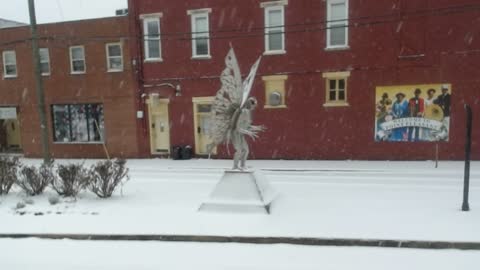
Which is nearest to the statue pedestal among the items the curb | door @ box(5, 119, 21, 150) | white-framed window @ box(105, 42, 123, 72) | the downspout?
the curb

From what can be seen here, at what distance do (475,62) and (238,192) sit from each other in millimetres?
11564

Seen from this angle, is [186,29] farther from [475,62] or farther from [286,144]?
[475,62]

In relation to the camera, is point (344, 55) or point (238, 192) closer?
point (238, 192)

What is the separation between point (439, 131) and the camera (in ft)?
46.8

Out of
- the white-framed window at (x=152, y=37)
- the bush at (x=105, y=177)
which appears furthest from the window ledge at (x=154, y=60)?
the bush at (x=105, y=177)

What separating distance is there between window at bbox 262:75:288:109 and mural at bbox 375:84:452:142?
388cm

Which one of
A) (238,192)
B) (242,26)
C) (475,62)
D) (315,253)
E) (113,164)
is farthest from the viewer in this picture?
(242,26)

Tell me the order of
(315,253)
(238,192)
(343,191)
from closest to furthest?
(315,253) < (238,192) < (343,191)

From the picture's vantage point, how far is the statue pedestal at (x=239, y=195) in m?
7.09

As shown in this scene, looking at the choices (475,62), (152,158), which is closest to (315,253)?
(475,62)

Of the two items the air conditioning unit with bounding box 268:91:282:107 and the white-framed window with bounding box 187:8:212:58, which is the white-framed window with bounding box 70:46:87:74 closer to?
the white-framed window with bounding box 187:8:212:58

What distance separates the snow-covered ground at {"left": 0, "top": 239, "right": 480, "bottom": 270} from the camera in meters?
5.08

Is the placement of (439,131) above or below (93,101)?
below

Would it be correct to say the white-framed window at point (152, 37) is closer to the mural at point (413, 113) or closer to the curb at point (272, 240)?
the mural at point (413, 113)
